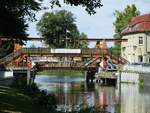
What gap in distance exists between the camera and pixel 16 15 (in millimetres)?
27609

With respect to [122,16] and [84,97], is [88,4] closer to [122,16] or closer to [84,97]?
[84,97]

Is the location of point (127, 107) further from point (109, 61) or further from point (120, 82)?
point (109, 61)

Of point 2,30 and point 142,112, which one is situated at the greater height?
point 2,30

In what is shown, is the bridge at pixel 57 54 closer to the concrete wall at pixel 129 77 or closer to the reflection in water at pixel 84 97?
the concrete wall at pixel 129 77

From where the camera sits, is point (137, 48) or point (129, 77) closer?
point (129, 77)

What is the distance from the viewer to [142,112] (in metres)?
39.8

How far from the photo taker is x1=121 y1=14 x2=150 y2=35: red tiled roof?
101438 mm

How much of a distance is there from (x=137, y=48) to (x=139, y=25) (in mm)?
4606

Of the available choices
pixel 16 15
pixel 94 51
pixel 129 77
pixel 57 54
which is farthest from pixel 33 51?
pixel 16 15

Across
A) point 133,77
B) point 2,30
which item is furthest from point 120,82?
point 2,30

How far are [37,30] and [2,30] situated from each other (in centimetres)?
10344

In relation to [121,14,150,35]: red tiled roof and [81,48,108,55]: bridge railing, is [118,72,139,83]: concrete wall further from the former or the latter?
[121,14,150,35]: red tiled roof

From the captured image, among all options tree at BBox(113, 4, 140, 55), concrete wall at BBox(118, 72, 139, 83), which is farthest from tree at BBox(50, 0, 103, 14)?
tree at BBox(113, 4, 140, 55)

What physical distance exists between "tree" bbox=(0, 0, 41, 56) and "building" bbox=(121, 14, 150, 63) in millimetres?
70884
